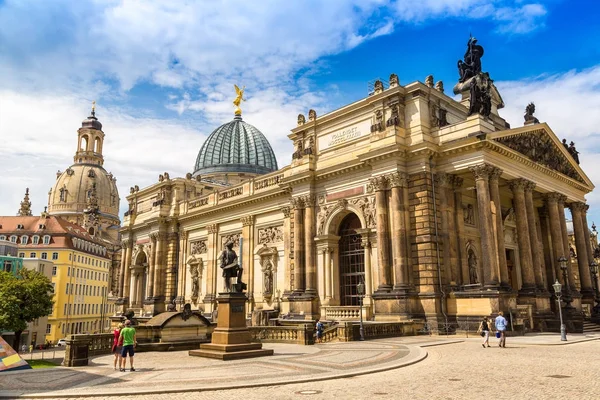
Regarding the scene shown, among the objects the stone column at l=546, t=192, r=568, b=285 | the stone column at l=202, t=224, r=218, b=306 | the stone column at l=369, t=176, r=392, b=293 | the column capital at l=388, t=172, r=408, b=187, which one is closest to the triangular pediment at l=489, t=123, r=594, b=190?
the stone column at l=546, t=192, r=568, b=285

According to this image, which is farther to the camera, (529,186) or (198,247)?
(198,247)

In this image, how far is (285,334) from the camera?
84.8 feet

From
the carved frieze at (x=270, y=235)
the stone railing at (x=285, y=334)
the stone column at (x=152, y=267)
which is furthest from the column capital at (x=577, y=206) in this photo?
the stone column at (x=152, y=267)

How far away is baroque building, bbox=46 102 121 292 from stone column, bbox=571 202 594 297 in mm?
99767

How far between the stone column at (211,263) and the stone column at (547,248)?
28722mm

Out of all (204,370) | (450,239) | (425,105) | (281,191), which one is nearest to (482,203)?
(450,239)

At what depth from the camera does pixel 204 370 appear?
50.0ft

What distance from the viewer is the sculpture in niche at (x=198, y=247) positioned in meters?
50.5

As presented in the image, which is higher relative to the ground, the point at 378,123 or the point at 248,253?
the point at 378,123

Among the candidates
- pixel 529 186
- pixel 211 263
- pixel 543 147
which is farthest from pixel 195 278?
pixel 543 147

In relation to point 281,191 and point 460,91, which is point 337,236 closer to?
point 281,191

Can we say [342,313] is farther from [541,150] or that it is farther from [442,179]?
[541,150]

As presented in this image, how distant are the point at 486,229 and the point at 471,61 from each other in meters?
15.3

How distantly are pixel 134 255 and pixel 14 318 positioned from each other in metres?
14.3
